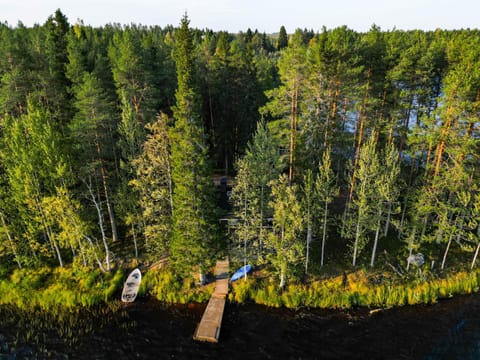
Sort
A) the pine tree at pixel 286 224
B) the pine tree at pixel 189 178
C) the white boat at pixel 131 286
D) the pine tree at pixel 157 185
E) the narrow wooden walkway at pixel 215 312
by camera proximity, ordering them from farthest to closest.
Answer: the white boat at pixel 131 286
the pine tree at pixel 157 185
the pine tree at pixel 286 224
the narrow wooden walkway at pixel 215 312
the pine tree at pixel 189 178

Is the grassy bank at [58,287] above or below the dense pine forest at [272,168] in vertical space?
below

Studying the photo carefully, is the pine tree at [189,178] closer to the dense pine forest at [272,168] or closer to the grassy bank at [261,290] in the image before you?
the dense pine forest at [272,168]

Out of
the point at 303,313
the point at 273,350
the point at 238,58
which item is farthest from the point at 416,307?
the point at 238,58

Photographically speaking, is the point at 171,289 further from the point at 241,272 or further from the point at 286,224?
the point at 286,224

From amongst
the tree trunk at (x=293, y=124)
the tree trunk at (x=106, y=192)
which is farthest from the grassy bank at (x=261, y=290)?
the tree trunk at (x=293, y=124)

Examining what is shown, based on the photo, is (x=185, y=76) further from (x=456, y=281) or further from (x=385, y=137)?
(x=456, y=281)

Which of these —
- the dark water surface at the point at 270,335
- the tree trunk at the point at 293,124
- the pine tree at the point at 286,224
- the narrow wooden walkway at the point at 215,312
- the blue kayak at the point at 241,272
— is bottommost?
the dark water surface at the point at 270,335

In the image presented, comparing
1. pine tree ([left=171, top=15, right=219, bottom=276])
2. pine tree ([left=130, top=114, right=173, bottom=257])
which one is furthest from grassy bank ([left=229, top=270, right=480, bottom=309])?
pine tree ([left=130, top=114, right=173, bottom=257])
